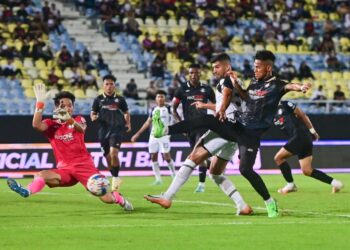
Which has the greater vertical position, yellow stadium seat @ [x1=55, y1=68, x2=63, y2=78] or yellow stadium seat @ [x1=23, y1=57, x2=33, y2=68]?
yellow stadium seat @ [x1=23, y1=57, x2=33, y2=68]

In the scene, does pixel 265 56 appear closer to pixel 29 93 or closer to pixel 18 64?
pixel 29 93

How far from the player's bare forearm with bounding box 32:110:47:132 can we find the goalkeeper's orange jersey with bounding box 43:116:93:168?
127 millimetres

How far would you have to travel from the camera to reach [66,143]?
1486 centimetres

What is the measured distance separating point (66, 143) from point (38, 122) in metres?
0.60

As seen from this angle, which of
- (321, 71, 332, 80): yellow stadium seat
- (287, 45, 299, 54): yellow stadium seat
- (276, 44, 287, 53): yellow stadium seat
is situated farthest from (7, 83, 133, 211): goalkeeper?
(287, 45, 299, 54): yellow stadium seat

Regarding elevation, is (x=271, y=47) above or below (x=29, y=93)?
above

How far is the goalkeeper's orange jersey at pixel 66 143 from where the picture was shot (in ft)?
48.7

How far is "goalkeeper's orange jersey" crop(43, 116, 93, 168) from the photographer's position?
48.7ft

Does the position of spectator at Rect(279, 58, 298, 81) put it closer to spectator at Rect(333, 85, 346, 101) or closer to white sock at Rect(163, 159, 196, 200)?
spectator at Rect(333, 85, 346, 101)

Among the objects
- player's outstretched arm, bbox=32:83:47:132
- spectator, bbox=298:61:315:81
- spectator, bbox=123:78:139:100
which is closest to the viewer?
player's outstretched arm, bbox=32:83:47:132

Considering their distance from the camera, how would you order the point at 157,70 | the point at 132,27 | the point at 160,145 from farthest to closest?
the point at 132,27, the point at 157,70, the point at 160,145

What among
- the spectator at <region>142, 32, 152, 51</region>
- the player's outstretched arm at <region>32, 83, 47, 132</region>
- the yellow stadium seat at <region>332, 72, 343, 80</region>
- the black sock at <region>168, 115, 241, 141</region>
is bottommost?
the yellow stadium seat at <region>332, 72, 343, 80</region>

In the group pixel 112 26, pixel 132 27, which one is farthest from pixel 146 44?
pixel 112 26

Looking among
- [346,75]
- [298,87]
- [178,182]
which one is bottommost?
[346,75]
